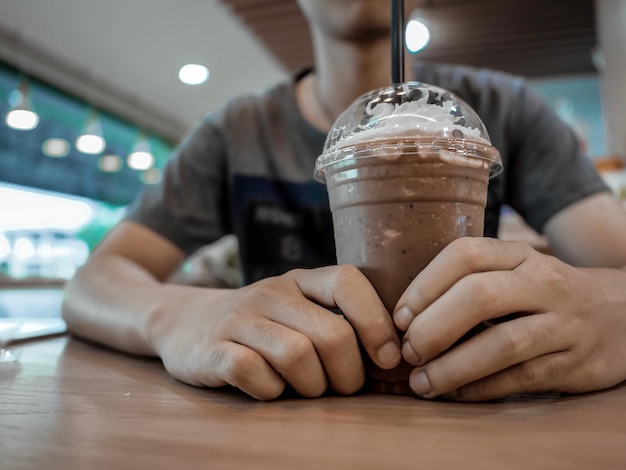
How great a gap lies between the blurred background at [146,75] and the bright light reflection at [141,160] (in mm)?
19

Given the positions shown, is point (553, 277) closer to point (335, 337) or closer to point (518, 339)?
point (518, 339)

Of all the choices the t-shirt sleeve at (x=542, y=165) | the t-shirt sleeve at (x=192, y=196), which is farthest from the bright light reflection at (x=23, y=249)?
the t-shirt sleeve at (x=542, y=165)

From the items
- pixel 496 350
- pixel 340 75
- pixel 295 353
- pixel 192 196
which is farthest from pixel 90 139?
pixel 496 350

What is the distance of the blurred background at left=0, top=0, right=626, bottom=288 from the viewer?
3070mm

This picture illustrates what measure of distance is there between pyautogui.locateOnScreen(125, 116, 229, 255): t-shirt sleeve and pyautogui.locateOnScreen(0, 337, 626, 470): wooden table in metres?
0.68

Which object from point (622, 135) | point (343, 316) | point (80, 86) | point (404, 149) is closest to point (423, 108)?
point (404, 149)

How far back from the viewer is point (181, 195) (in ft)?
4.24

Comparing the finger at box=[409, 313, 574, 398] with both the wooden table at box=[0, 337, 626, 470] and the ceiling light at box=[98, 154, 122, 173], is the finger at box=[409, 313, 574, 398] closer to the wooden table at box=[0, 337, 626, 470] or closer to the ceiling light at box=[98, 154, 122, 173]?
the wooden table at box=[0, 337, 626, 470]

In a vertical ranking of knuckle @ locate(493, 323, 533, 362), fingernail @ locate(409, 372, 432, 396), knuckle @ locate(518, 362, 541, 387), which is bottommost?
fingernail @ locate(409, 372, 432, 396)

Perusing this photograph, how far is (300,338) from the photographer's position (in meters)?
0.52

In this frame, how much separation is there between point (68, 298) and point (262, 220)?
48 cm

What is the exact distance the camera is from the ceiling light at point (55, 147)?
19.1 feet

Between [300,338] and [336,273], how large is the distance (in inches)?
3.0

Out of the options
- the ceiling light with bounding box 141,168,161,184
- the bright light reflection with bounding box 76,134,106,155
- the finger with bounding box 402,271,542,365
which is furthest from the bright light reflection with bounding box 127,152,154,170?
the finger with bounding box 402,271,542,365
